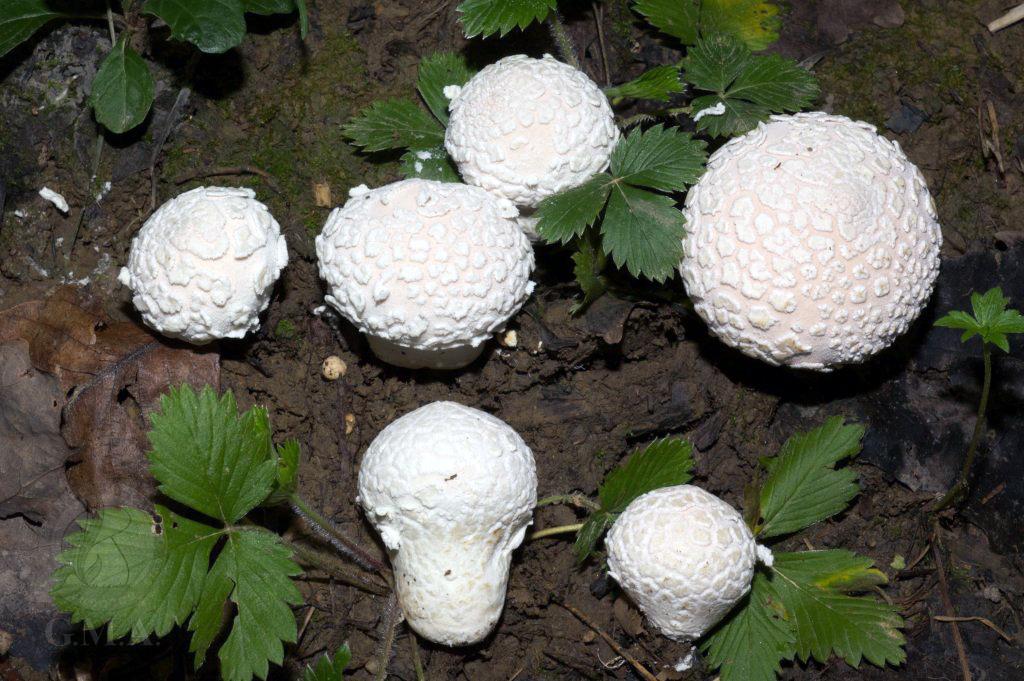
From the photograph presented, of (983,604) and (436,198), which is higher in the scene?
(436,198)

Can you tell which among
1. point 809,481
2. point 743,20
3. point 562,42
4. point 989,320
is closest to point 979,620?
point 809,481

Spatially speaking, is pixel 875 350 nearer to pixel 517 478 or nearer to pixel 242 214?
pixel 517 478

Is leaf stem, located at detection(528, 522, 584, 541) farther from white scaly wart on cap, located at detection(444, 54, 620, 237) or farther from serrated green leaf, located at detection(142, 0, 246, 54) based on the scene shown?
serrated green leaf, located at detection(142, 0, 246, 54)

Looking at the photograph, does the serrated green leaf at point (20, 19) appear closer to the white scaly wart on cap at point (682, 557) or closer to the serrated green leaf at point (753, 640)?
the white scaly wart on cap at point (682, 557)

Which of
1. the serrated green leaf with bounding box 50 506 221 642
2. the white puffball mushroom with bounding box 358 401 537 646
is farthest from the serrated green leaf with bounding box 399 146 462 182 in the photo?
the serrated green leaf with bounding box 50 506 221 642

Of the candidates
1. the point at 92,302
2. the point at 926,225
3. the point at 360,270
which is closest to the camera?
the point at 360,270

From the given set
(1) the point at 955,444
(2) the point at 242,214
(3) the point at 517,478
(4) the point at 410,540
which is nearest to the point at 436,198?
(2) the point at 242,214

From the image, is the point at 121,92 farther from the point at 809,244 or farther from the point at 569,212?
the point at 809,244
